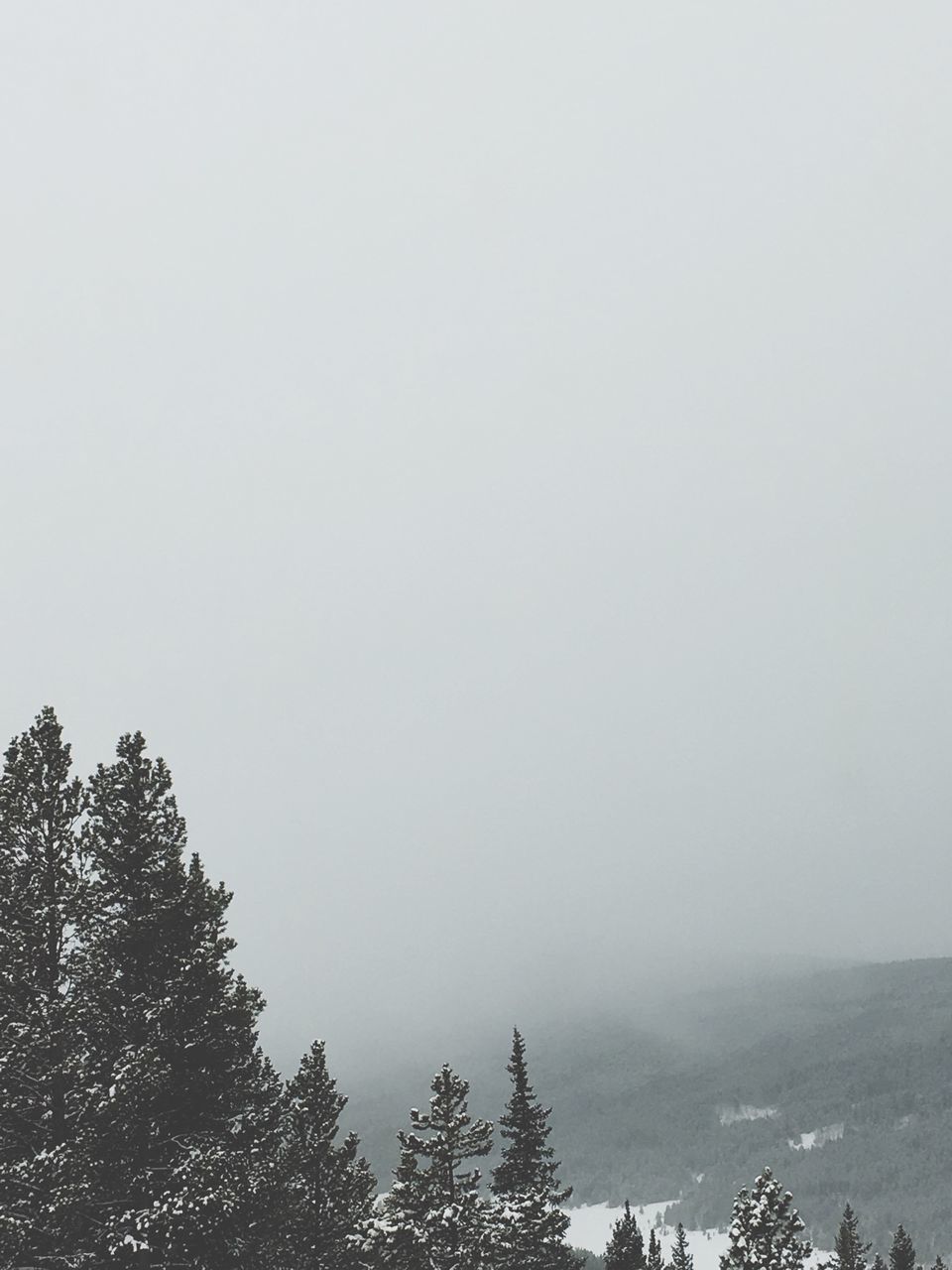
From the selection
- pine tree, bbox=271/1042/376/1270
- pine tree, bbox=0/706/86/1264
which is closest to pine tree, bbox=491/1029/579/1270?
pine tree, bbox=271/1042/376/1270

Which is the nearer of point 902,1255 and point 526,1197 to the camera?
point 526,1197

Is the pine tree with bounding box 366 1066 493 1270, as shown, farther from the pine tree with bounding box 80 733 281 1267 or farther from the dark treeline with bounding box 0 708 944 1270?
the pine tree with bounding box 80 733 281 1267

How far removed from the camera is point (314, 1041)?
2372cm

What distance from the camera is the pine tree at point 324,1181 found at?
22906 millimetres

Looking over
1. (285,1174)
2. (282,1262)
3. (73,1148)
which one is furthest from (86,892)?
(282,1262)

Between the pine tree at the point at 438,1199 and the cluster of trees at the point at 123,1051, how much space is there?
19.5 feet

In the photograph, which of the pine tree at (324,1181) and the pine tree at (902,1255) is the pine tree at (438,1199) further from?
the pine tree at (902,1255)

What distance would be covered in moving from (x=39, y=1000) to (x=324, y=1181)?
11765mm

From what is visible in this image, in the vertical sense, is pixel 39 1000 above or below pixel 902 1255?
above

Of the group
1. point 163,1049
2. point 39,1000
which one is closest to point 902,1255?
point 163,1049

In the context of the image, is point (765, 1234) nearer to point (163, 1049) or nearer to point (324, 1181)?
point (324, 1181)

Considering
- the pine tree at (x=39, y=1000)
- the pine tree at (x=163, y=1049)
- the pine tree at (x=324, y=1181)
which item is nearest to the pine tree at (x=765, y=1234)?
the pine tree at (x=324, y=1181)

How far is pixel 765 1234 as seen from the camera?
28.3 meters

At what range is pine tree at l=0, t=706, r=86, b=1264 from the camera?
14000 mm
